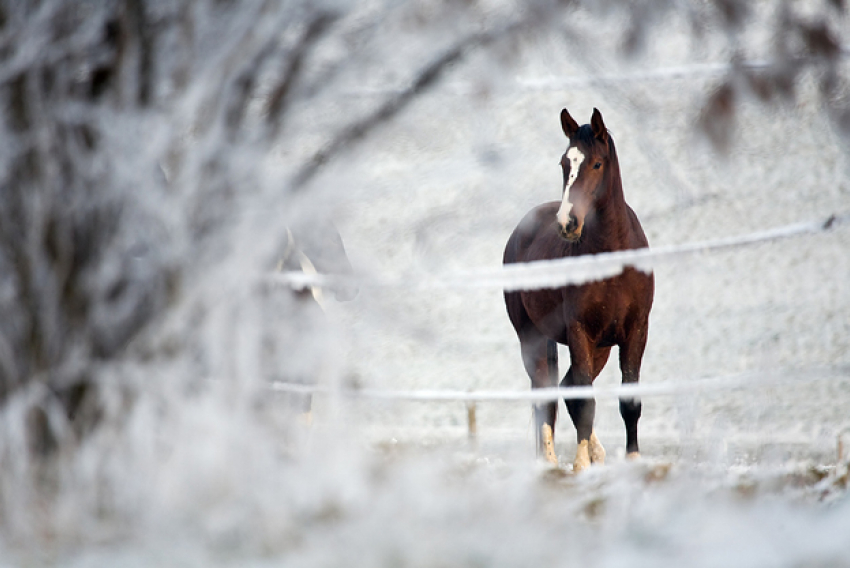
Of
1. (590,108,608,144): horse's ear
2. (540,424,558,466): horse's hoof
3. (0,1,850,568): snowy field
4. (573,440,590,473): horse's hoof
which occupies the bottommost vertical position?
(540,424,558,466): horse's hoof

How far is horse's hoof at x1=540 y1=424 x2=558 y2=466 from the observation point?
196cm

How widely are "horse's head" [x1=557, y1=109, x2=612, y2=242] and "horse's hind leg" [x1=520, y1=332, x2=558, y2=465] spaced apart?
2.18 ft

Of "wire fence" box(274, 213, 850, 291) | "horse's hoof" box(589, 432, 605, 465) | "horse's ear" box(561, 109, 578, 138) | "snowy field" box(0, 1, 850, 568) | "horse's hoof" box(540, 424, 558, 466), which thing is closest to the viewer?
"snowy field" box(0, 1, 850, 568)

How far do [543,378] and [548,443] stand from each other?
22 cm

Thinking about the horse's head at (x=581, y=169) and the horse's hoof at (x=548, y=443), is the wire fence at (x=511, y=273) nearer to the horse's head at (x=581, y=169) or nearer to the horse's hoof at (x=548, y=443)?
the horse's head at (x=581, y=169)

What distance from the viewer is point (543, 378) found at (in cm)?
216

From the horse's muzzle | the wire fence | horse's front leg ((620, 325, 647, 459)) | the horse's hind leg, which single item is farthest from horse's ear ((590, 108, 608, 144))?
the horse's hind leg

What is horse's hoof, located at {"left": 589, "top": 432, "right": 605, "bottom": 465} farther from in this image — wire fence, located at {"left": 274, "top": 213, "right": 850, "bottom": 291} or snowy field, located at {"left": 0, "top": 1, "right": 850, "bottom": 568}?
wire fence, located at {"left": 274, "top": 213, "right": 850, "bottom": 291}

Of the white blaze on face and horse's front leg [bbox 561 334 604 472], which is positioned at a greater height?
the white blaze on face

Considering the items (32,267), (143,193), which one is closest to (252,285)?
(143,193)

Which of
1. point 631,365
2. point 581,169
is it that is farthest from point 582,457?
point 581,169

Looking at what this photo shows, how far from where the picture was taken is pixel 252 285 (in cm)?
100

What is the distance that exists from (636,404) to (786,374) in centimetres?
64

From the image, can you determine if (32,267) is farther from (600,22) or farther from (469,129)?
(600,22)
